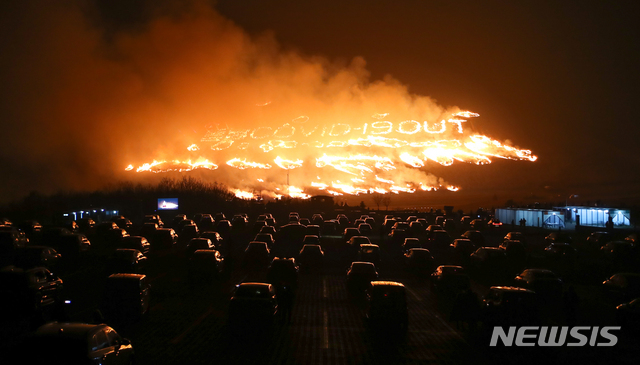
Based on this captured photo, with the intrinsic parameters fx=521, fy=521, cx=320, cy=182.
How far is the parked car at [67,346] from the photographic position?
28.1ft

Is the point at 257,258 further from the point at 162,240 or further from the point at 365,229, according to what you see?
the point at 365,229

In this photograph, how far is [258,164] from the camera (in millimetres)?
100750

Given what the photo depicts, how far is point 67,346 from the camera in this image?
346 inches

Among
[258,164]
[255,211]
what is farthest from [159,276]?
[258,164]

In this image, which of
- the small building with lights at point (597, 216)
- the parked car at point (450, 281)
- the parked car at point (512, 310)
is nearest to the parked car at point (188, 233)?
the parked car at point (450, 281)

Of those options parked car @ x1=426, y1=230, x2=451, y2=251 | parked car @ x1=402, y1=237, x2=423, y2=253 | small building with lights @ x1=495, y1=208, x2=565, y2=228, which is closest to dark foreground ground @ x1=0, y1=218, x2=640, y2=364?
parked car @ x1=402, y1=237, x2=423, y2=253

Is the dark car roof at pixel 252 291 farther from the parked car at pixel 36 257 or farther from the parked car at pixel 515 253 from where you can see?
the parked car at pixel 515 253

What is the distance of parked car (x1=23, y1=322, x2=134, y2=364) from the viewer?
28.1 feet

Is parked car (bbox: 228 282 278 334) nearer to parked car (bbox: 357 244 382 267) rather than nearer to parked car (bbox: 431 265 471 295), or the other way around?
parked car (bbox: 431 265 471 295)

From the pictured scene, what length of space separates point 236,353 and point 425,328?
6.77m

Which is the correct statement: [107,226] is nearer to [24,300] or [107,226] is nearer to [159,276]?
[159,276]

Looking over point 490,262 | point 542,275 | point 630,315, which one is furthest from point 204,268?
point 630,315

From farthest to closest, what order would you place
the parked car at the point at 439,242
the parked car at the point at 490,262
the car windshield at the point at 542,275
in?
the parked car at the point at 439,242, the parked car at the point at 490,262, the car windshield at the point at 542,275

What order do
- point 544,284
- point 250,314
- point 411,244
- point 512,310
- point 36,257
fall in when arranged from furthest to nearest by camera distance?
point 411,244
point 36,257
point 544,284
point 512,310
point 250,314
